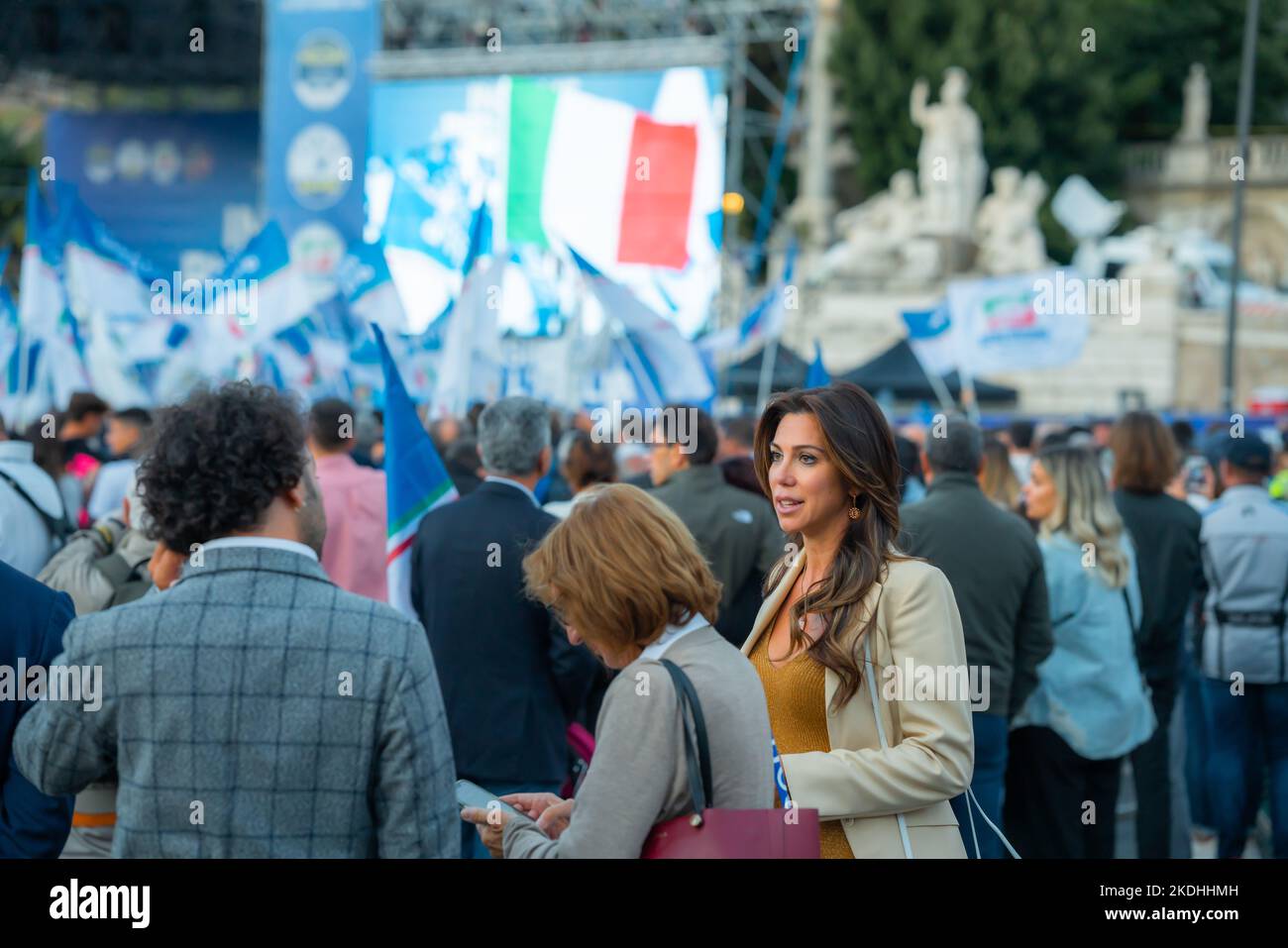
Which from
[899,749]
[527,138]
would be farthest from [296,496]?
[527,138]

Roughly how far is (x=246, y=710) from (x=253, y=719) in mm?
18

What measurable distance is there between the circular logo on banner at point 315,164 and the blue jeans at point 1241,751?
57.0 ft

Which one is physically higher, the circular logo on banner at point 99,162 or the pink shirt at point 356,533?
the circular logo on banner at point 99,162

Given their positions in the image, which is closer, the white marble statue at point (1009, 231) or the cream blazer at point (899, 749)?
the cream blazer at point (899, 749)

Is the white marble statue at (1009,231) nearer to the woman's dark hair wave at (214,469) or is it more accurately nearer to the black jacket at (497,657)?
the black jacket at (497,657)

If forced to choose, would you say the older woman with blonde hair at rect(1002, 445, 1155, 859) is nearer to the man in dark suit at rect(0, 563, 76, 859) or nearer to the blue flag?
the blue flag

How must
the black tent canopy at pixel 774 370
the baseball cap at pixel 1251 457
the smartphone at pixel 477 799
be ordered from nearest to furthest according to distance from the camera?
the smartphone at pixel 477 799 → the baseball cap at pixel 1251 457 → the black tent canopy at pixel 774 370

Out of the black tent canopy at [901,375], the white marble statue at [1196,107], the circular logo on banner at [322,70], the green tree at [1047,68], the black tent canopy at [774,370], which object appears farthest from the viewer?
the white marble statue at [1196,107]

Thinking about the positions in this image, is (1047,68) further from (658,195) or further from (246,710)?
(246,710)

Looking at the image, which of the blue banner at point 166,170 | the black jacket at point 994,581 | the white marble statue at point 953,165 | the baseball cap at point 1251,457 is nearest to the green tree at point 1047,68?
the white marble statue at point 953,165

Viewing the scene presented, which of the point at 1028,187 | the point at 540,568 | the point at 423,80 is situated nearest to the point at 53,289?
the point at 540,568

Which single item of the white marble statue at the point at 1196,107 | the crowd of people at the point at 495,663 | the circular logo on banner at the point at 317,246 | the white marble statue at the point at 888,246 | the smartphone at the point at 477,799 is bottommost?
the smartphone at the point at 477,799

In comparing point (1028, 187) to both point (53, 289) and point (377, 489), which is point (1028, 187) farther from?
point (377, 489)

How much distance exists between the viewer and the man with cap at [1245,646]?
5.85m
